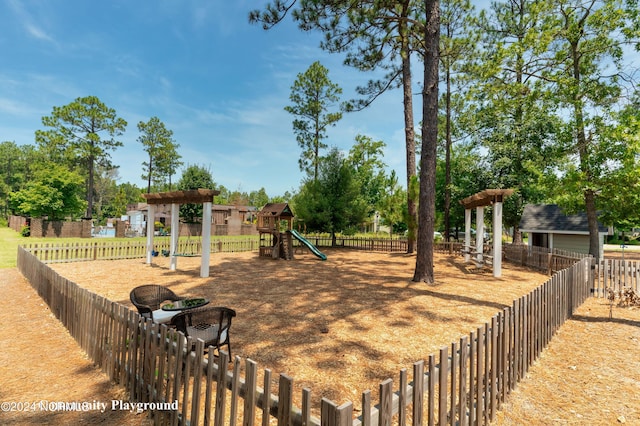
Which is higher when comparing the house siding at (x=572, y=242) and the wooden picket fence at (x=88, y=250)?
the house siding at (x=572, y=242)

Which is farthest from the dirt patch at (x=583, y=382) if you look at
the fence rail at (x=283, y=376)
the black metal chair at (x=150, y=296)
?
the black metal chair at (x=150, y=296)

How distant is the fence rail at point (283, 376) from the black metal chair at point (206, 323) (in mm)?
490

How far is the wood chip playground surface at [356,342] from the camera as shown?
3.92 m

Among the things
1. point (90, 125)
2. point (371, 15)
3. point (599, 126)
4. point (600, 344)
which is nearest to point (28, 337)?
point (600, 344)

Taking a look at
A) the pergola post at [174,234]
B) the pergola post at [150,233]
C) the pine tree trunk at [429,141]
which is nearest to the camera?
the pine tree trunk at [429,141]

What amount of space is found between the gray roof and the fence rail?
18.9 meters

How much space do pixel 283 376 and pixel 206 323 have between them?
2.67 meters

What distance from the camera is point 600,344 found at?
5797 millimetres

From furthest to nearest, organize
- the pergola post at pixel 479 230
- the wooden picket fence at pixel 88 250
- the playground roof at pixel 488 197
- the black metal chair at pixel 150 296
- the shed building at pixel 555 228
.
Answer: the shed building at pixel 555 228 → the wooden picket fence at pixel 88 250 → the pergola post at pixel 479 230 → the playground roof at pixel 488 197 → the black metal chair at pixel 150 296

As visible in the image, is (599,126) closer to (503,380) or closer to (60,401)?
(503,380)

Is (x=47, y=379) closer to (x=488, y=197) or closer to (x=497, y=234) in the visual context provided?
(x=497, y=234)

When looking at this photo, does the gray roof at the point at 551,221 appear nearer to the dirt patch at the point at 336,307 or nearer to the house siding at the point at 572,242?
the house siding at the point at 572,242

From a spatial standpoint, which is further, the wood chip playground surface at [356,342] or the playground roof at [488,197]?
the playground roof at [488,197]

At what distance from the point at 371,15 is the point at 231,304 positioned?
34.3 feet
